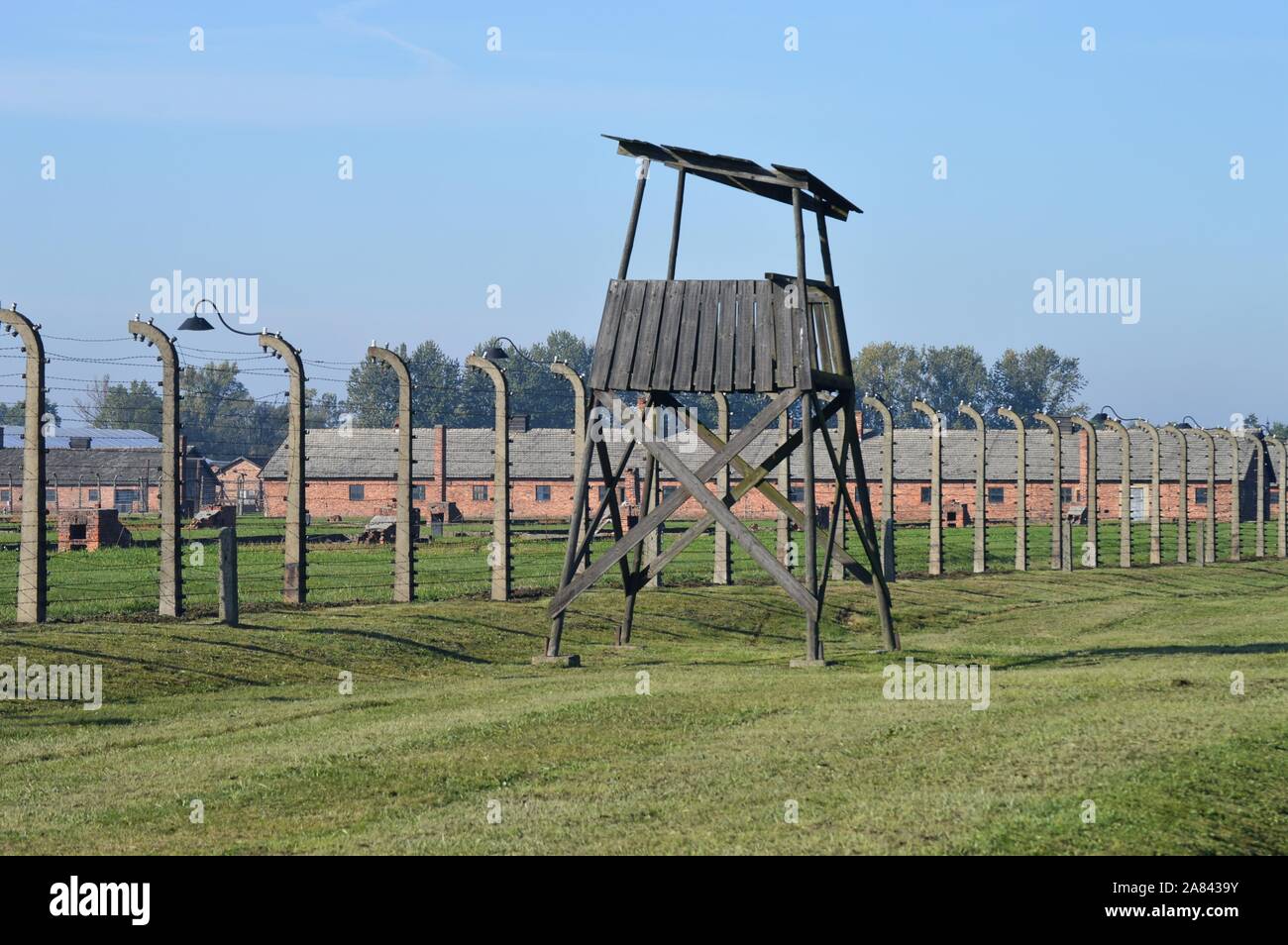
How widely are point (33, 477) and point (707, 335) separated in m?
8.49

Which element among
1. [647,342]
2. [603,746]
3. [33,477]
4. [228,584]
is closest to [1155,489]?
[647,342]

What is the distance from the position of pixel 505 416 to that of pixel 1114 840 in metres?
16.6

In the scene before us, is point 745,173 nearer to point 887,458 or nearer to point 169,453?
point 169,453

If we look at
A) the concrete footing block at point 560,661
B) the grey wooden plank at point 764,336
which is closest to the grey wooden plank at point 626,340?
the grey wooden plank at point 764,336

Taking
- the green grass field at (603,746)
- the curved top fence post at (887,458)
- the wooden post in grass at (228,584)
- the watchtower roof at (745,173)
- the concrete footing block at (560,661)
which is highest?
the watchtower roof at (745,173)

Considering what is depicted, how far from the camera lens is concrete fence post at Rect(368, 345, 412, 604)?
2408 centimetres

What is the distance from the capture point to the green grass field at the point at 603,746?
10.0 meters

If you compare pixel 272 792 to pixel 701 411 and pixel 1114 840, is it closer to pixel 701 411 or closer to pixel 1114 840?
pixel 1114 840

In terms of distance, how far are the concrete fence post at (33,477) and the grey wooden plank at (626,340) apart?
7.04 m

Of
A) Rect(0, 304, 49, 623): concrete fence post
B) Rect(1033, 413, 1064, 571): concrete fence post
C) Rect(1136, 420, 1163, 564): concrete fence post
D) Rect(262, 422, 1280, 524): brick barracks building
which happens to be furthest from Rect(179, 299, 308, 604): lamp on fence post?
Rect(262, 422, 1280, 524): brick barracks building

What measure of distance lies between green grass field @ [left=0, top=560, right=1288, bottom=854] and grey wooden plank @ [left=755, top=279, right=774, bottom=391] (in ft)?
12.0

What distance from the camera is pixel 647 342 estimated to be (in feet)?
68.2

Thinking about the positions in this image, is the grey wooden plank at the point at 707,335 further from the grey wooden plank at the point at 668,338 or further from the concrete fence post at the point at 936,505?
the concrete fence post at the point at 936,505
